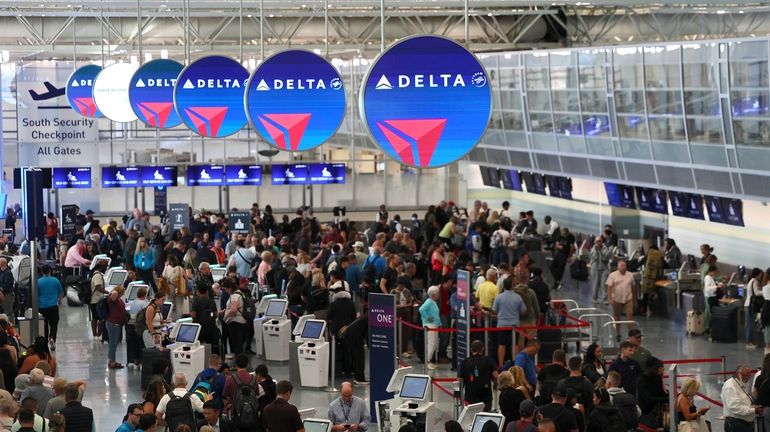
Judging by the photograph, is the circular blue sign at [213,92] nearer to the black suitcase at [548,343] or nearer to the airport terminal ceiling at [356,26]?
the black suitcase at [548,343]

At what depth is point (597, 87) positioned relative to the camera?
27.4 metres

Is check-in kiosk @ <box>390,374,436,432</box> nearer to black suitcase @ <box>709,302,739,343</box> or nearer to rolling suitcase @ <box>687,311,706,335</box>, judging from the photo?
black suitcase @ <box>709,302,739,343</box>

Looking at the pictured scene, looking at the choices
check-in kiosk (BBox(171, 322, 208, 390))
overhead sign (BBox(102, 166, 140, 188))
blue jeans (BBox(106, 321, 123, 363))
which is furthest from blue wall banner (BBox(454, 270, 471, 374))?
overhead sign (BBox(102, 166, 140, 188))

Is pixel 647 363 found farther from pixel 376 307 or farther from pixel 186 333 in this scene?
pixel 186 333

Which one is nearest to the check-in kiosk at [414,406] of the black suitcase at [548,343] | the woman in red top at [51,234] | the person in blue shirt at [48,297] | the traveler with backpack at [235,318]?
the black suitcase at [548,343]

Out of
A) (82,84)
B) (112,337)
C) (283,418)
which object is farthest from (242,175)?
(283,418)

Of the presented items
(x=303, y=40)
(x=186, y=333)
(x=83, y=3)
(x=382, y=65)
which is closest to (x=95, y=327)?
(x=186, y=333)

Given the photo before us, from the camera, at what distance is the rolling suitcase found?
2292 centimetres

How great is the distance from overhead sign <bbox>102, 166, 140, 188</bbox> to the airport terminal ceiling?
3259 mm

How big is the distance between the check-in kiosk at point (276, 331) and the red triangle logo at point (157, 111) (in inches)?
124

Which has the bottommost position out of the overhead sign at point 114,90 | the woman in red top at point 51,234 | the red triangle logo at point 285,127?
the woman in red top at point 51,234

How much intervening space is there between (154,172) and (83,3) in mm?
5524

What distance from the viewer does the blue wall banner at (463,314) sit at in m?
18.1

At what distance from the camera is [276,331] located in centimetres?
2016
